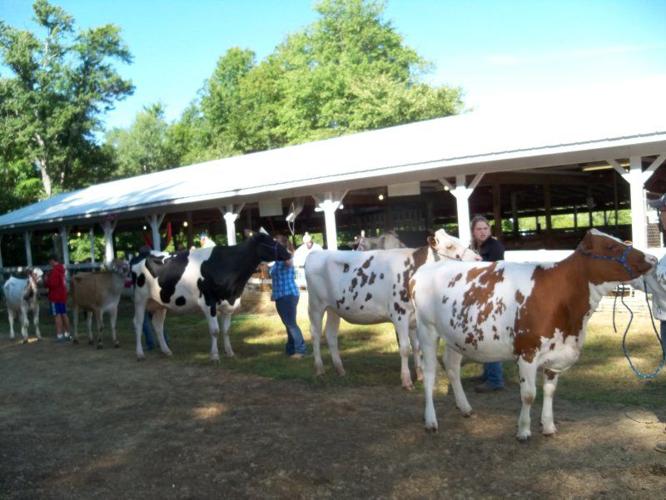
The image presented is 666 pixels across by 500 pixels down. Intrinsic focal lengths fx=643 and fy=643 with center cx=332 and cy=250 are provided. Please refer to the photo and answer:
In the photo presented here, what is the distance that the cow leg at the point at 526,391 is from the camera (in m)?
5.49

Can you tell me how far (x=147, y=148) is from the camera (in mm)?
72438

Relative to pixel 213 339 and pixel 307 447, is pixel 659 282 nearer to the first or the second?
pixel 307 447

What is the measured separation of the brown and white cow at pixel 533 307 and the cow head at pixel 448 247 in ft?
4.51

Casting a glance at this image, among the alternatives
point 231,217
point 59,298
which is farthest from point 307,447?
point 231,217

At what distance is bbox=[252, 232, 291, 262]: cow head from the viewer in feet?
34.2

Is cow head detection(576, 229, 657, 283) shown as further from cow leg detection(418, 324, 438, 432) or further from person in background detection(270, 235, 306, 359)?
person in background detection(270, 235, 306, 359)

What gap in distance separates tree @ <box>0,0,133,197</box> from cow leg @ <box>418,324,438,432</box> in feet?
141

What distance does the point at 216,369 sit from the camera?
9.95 m

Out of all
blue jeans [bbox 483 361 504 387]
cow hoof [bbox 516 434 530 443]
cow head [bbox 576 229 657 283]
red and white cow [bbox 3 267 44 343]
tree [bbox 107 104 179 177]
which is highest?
tree [bbox 107 104 179 177]

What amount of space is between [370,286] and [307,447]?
2874mm

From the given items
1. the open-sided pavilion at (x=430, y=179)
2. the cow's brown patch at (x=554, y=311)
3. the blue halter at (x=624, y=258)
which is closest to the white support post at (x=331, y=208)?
the open-sided pavilion at (x=430, y=179)

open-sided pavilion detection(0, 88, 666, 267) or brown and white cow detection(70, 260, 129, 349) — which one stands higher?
open-sided pavilion detection(0, 88, 666, 267)

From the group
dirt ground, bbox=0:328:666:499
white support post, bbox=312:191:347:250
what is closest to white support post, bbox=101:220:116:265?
white support post, bbox=312:191:347:250

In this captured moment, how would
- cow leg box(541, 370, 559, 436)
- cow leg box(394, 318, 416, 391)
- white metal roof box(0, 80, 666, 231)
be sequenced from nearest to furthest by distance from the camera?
1. cow leg box(541, 370, 559, 436)
2. cow leg box(394, 318, 416, 391)
3. white metal roof box(0, 80, 666, 231)
